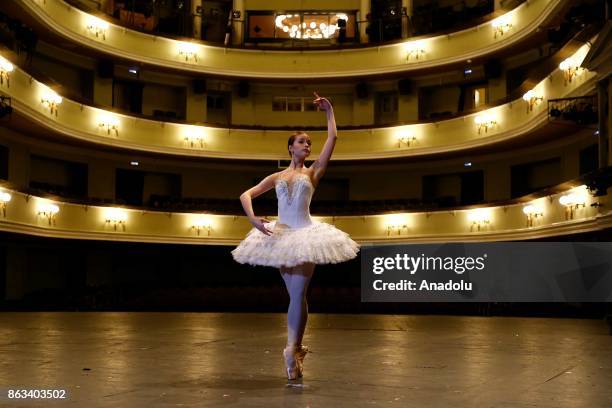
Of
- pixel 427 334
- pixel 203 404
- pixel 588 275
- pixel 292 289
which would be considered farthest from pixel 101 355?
pixel 588 275

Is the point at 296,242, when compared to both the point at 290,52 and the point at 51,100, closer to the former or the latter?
the point at 51,100

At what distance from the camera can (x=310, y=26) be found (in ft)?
121

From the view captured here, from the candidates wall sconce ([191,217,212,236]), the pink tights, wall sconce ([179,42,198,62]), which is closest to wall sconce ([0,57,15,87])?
wall sconce ([191,217,212,236])

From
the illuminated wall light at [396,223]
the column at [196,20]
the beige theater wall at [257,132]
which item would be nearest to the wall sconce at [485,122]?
Result: the beige theater wall at [257,132]

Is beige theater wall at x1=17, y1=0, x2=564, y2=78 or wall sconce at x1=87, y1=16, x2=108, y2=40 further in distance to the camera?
wall sconce at x1=87, y1=16, x2=108, y2=40

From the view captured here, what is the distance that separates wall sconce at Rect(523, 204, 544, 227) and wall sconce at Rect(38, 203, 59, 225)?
49.9 feet

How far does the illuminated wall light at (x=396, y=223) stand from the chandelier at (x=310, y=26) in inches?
373

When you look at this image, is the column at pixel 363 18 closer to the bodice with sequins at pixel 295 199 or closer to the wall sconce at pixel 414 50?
the wall sconce at pixel 414 50

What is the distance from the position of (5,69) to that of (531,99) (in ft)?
53.6

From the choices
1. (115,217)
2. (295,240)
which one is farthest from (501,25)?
(295,240)

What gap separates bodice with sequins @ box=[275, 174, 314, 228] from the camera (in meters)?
7.15

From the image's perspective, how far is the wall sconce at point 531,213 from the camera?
25.8 meters

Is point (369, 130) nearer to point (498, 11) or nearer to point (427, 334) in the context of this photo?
point (498, 11)

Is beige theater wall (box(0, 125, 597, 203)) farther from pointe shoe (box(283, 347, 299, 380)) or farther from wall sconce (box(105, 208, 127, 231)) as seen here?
pointe shoe (box(283, 347, 299, 380))
